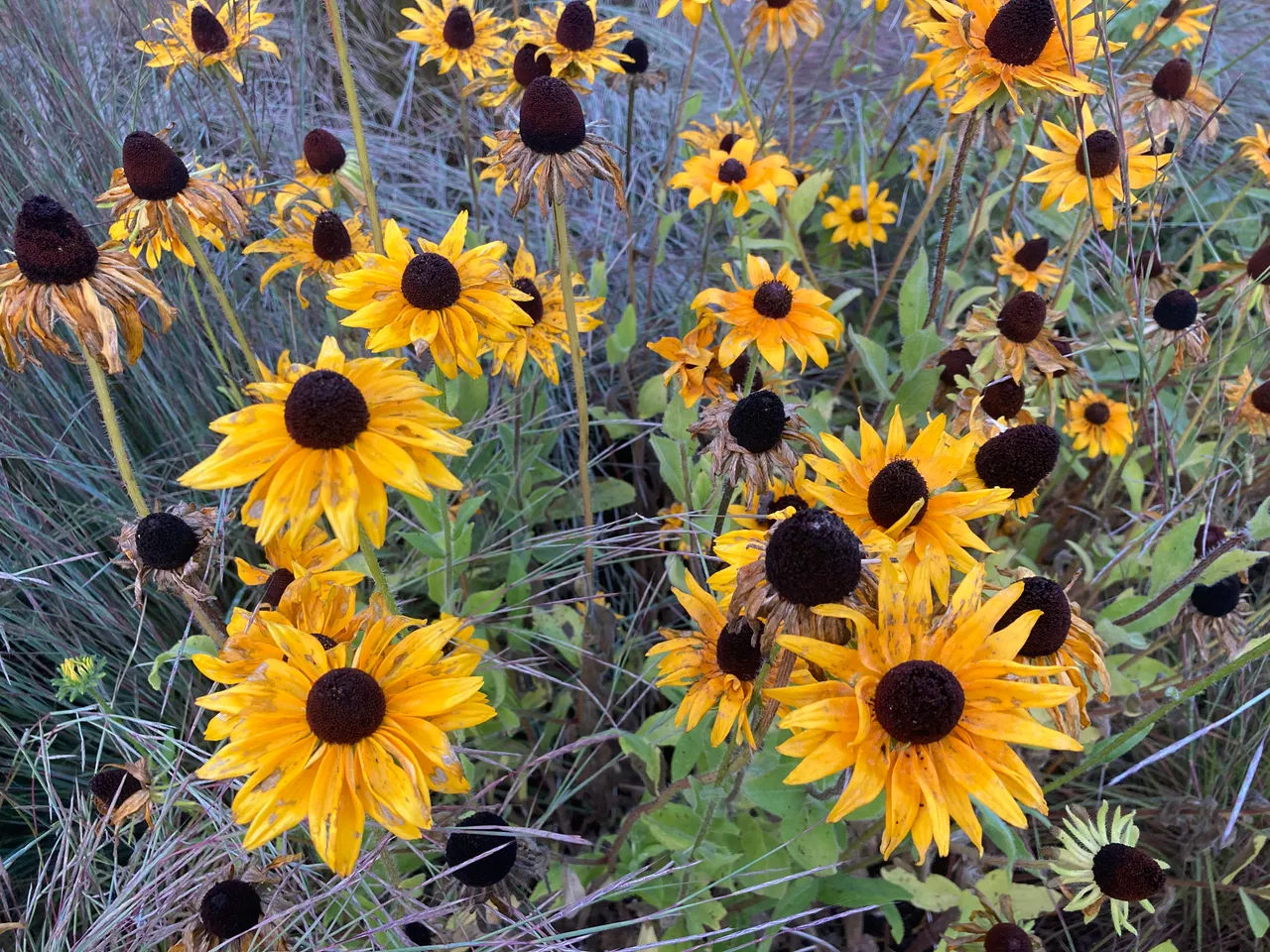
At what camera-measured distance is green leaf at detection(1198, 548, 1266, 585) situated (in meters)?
1.58

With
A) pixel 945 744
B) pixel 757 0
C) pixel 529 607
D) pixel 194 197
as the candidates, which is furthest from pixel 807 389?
pixel 945 744

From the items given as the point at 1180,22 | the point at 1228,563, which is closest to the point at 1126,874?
the point at 1228,563

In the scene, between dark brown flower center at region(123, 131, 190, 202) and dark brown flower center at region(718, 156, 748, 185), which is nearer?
dark brown flower center at region(123, 131, 190, 202)

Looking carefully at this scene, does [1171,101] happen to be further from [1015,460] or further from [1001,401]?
[1015,460]

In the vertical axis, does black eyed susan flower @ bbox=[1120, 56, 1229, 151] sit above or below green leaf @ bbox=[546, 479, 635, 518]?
above

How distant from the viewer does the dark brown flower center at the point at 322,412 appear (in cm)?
102

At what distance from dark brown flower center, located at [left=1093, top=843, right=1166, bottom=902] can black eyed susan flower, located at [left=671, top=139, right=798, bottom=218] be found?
63.8 inches

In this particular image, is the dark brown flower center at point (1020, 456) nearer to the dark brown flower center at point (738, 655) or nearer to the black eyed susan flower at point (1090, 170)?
the dark brown flower center at point (738, 655)

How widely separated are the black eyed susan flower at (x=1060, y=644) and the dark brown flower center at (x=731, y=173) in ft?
4.55

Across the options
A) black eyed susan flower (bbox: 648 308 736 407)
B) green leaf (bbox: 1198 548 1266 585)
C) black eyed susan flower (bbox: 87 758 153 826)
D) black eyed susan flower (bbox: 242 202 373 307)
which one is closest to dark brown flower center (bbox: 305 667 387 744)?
black eyed susan flower (bbox: 87 758 153 826)

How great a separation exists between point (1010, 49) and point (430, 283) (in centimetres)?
120

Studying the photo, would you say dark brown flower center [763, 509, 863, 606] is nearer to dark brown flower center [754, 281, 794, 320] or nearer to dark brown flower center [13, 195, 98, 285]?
dark brown flower center [754, 281, 794, 320]

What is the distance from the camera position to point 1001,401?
5.72 feet

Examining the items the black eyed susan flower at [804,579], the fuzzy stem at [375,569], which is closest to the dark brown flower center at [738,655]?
the black eyed susan flower at [804,579]
